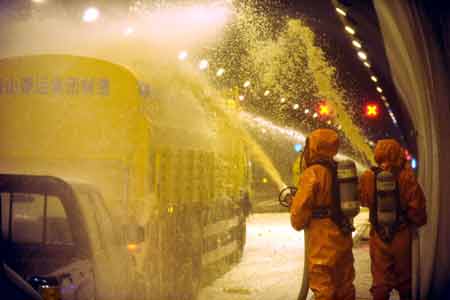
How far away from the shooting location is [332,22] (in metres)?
17.0

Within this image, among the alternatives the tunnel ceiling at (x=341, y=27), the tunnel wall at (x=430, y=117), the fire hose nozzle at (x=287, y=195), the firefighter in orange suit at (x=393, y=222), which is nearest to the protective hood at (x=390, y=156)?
the firefighter in orange suit at (x=393, y=222)

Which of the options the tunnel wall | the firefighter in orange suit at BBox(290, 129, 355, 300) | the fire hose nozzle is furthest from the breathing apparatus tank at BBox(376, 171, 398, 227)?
the firefighter in orange suit at BBox(290, 129, 355, 300)

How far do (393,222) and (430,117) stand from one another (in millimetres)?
1142

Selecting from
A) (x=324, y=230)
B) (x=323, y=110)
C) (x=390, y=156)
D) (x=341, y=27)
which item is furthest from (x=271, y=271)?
(x=341, y=27)

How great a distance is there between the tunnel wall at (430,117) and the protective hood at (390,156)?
36 cm

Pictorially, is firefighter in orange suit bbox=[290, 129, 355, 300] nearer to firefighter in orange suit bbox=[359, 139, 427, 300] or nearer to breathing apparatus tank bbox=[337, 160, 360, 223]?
breathing apparatus tank bbox=[337, 160, 360, 223]

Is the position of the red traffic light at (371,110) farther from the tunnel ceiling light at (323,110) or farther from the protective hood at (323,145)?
the protective hood at (323,145)

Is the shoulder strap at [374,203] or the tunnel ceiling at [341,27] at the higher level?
the tunnel ceiling at [341,27]

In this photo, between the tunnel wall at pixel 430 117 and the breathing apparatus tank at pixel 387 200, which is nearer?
the tunnel wall at pixel 430 117

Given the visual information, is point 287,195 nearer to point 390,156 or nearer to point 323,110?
point 390,156

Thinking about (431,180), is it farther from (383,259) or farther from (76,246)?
(76,246)

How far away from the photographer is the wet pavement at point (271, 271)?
9547mm

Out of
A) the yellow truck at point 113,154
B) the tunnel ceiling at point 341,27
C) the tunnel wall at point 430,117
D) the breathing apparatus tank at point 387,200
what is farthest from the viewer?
the tunnel ceiling at point 341,27

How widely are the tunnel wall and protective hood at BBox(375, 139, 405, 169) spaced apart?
36 centimetres
